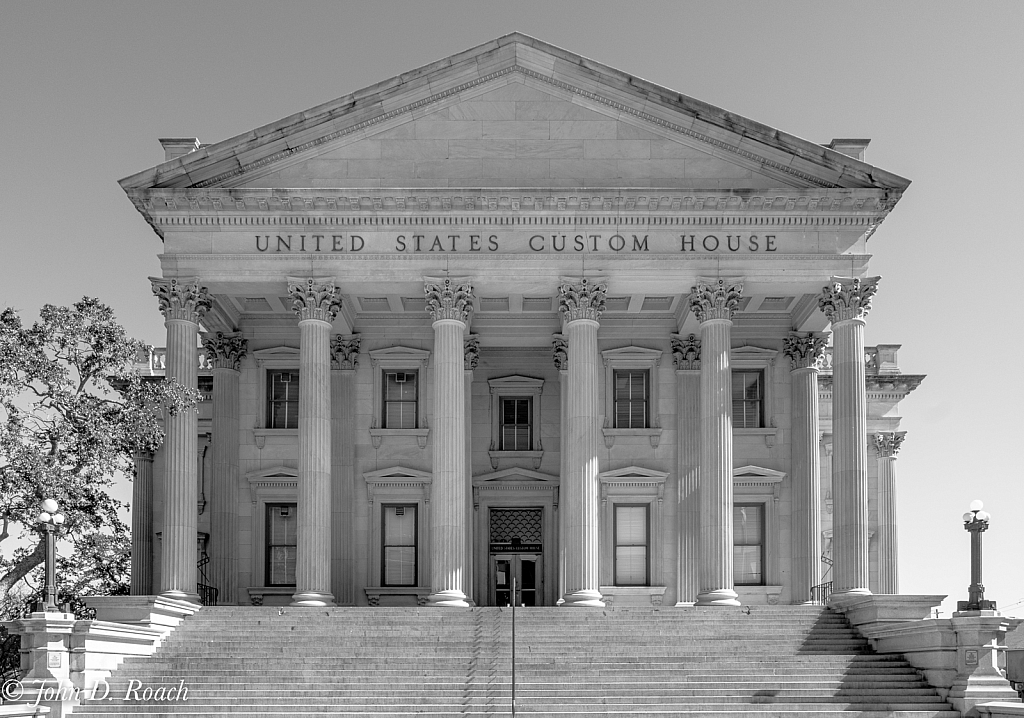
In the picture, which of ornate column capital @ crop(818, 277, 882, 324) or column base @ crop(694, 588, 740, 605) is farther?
ornate column capital @ crop(818, 277, 882, 324)

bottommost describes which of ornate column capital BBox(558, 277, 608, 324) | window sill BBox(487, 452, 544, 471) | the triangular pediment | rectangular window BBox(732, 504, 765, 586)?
rectangular window BBox(732, 504, 765, 586)

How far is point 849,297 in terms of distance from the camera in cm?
3884

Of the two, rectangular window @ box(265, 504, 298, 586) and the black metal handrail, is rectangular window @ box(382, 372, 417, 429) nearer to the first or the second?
rectangular window @ box(265, 504, 298, 586)

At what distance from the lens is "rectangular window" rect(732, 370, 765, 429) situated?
45.6 metres

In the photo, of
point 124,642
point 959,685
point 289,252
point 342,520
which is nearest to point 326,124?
point 289,252

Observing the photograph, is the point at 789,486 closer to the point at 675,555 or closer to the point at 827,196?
the point at 675,555

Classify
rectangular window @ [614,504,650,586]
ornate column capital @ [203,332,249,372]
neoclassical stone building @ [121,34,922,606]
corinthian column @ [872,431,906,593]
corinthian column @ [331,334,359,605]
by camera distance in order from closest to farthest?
neoclassical stone building @ [121,34,922,606] → corinthian column @ [331,334,359,605] → rectangular window @ [614,504,650,586] → ornate column capital @ [203,332,249,372] → corinthian column @ [872,431,906,593]

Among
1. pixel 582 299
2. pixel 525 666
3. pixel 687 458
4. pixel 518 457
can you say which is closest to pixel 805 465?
pixel 687 458

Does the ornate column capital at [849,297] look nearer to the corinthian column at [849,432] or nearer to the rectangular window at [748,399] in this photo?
the corinthian column at [849,432]

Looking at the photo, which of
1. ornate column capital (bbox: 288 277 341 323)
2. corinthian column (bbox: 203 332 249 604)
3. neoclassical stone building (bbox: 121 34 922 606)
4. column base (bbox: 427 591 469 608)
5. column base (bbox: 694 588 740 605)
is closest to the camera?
column base (bbox: 427 591 469 608)

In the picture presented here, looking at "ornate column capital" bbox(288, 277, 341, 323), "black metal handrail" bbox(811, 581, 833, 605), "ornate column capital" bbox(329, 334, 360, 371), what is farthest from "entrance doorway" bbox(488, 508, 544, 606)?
"ornate column capital" bbox(288, 277, 341, 323)

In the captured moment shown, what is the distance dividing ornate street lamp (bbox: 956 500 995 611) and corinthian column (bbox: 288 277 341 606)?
17254 mm

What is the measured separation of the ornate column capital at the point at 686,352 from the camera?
148 ft

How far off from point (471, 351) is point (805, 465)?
38.4 feet
